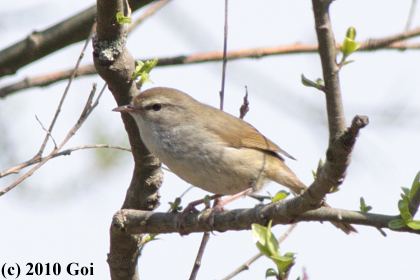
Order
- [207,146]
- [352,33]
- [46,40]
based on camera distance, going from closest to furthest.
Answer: [352,33]
[207,146]
[46,40]

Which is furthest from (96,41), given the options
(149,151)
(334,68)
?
(334,68)

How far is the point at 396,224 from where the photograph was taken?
2602mm

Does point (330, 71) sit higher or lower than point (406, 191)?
higher

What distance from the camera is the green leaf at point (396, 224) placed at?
8.51 ft

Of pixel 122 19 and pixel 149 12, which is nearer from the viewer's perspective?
pixel 122 19

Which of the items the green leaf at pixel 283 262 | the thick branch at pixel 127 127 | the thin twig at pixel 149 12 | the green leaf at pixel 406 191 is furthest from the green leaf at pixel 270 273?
the thin twig at pixel 149 12

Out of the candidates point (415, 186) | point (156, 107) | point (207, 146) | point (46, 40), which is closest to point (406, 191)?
point (415, 186)

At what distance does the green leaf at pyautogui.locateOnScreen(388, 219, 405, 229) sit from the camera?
2594 mm

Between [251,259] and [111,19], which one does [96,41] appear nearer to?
[111,19]

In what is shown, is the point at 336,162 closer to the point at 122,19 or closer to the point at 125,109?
the point at 122,19

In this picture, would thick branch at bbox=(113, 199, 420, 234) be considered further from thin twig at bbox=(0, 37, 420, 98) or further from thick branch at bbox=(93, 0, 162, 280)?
thin twig at bbox=(0, 37, 420, 98)

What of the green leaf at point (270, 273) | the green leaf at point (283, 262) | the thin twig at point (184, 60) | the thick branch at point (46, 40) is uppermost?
the thick branch at point (46, 40)

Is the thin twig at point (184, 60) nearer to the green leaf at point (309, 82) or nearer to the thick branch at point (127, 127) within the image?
the thick branch at point (127, 127)

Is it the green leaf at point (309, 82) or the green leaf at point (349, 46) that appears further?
the green leaf at point (349, 46)
